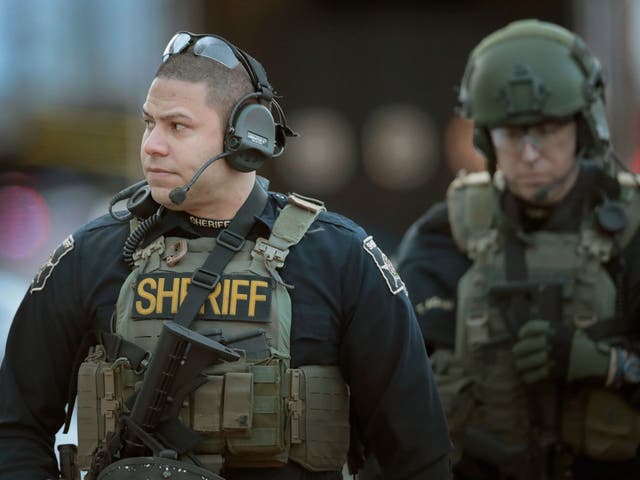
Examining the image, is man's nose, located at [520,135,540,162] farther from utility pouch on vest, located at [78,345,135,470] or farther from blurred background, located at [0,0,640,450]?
blurred background, located at [0,0,640,450]

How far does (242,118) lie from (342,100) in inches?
597

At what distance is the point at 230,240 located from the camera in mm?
4129

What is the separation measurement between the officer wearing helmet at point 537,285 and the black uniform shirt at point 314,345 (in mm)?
1596

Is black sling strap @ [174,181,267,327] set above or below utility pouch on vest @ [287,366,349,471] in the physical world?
above

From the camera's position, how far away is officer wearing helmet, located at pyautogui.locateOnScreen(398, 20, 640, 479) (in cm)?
570

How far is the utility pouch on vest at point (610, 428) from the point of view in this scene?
5.65 meters

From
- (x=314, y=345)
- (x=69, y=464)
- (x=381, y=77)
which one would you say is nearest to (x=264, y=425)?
(x=314, y=345)

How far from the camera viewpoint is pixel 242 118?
4.12 m

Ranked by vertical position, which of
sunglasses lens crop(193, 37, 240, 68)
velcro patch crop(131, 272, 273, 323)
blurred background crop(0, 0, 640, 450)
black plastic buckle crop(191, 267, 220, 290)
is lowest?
blurred background crop(0, 0, 640, 450)

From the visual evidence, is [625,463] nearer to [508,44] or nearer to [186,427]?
[508,44]

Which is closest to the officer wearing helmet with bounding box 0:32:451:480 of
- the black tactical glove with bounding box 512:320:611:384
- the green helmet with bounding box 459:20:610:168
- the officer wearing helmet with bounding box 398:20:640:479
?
the black tactical glove with bounding box 512:320:611:384

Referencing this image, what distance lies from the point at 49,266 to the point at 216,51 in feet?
2.41

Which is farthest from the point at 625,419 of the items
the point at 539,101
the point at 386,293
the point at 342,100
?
the point at 342,100

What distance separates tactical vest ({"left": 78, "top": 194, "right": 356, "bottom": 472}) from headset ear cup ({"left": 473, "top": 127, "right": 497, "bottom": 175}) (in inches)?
86.6
